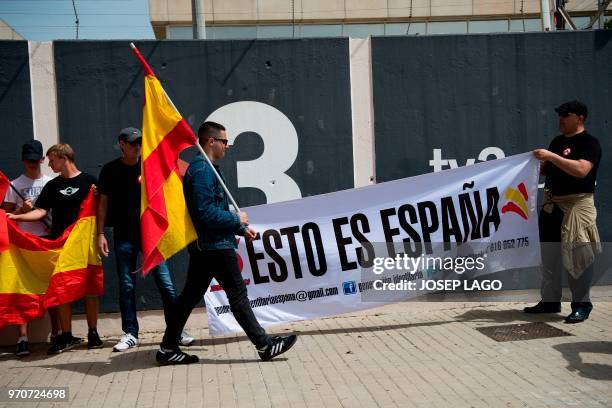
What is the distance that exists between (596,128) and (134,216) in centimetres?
542

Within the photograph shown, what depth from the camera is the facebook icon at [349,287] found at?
736 centimetres

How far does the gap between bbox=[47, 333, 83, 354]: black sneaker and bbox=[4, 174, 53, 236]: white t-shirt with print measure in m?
1.06

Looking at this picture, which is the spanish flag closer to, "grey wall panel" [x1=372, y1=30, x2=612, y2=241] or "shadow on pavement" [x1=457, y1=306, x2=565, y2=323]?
"grey wall panel" [x1=372, y1=30, x2=612, y2=241]

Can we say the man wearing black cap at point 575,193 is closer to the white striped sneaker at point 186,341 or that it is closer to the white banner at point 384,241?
the white banner at point 384,241

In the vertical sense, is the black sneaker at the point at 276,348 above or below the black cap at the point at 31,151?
below

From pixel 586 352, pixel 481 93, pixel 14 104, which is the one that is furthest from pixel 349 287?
pixel 14 104

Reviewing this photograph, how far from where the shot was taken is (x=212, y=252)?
610cm

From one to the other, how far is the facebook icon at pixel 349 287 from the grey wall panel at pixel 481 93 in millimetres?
1495

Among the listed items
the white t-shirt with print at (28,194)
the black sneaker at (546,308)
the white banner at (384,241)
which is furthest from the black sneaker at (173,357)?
the black sneaker at (546,308)

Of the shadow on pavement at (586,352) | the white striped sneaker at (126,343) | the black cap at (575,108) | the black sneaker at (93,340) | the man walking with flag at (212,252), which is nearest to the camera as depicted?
the shadow on pavement at (586,352)

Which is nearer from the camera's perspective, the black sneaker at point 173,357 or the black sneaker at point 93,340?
the black sneaker at point 173,357

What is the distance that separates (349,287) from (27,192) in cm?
340

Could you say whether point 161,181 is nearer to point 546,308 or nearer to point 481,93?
point 481,93

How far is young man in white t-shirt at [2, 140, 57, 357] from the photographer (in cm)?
709
